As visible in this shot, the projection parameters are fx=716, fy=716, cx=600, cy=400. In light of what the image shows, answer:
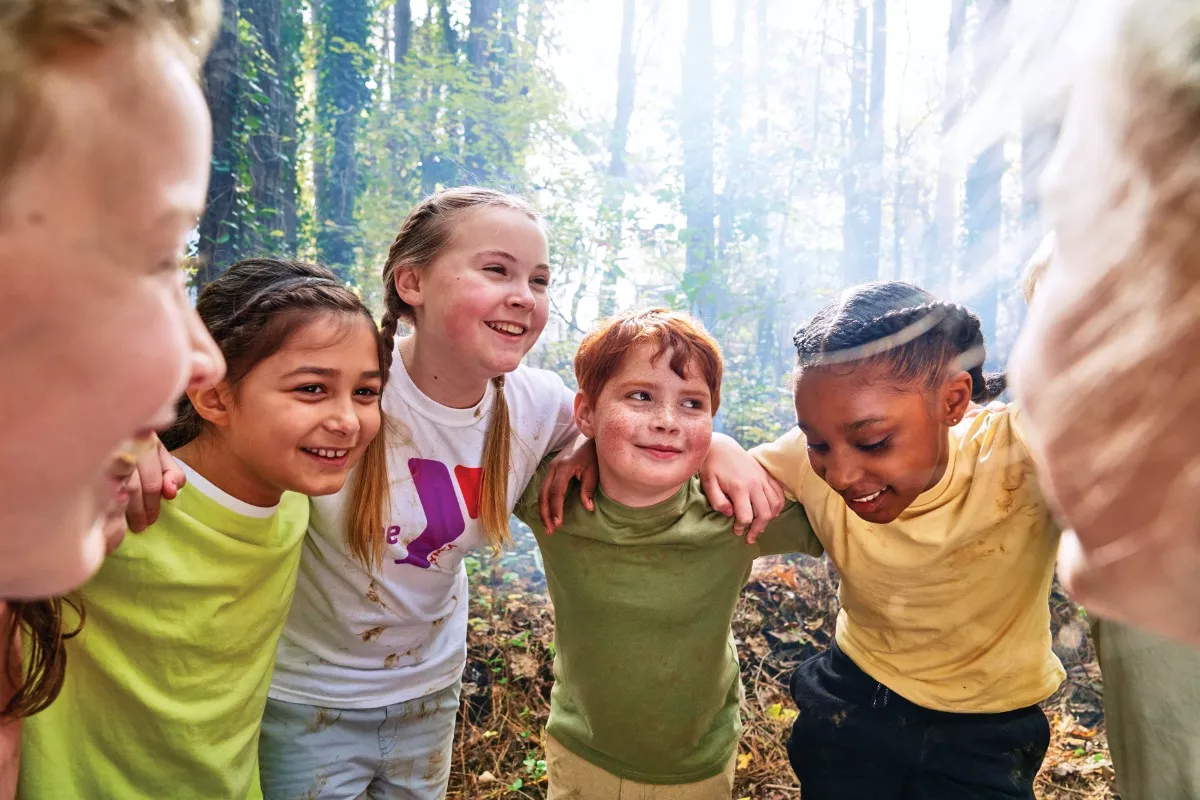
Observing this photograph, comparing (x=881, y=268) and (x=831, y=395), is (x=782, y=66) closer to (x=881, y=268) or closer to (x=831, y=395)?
(x=881, y=268)

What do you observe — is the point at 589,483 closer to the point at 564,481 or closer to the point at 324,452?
the point at 564,481

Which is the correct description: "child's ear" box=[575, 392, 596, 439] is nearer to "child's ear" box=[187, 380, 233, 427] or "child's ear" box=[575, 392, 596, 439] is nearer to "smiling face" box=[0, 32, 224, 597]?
"child's ear" box=[187, 380, 233, 427]

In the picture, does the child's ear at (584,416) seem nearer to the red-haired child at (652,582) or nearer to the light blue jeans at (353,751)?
the red-haired child at (652,582)

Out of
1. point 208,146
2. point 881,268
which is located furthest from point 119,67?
point 881,268

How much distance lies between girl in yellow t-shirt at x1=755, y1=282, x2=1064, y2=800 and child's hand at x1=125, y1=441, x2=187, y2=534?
4.79 ft

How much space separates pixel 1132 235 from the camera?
43 cm

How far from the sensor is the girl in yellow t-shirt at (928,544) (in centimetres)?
176

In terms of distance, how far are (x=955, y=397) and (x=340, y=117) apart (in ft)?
26.4

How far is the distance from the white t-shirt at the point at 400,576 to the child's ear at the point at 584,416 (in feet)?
0.71

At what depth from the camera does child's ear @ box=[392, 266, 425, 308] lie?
7.52ft

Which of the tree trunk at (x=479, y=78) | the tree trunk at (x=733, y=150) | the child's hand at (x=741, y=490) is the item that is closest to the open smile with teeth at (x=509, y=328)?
the child's hand at (x=741, y=490)

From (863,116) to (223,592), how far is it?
33.9 feet

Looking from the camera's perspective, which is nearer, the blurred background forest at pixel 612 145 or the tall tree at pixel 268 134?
the tall tree at pixel 268 134

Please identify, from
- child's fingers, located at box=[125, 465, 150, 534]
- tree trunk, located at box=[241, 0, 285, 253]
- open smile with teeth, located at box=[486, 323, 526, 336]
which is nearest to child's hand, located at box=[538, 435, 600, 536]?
open smile with teeth, located at box=[486, 323, 526, 336]
